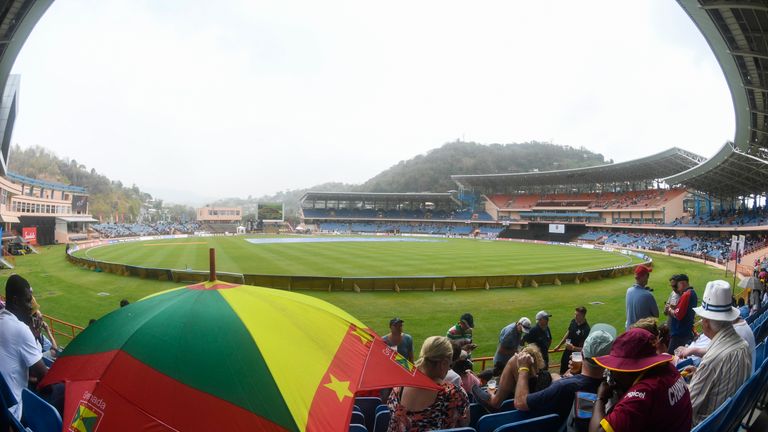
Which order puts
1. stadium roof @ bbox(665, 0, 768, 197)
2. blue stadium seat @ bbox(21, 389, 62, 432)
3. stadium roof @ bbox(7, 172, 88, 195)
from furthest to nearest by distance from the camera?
stadium roof @ bbox(7, 172, 88, 195), stadium roof @ bbox(665, 0, 768, 197), blue stadium seat @ bbox(21, 389, 62, 432)

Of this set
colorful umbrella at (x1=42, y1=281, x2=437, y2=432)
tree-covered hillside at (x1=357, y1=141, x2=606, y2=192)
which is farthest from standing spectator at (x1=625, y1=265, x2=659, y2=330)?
tree-covered hillside at (x1=357, y1=141, x2=606, y2=192)

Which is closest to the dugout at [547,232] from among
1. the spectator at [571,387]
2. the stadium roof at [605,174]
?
the stadium roof at [605,174]

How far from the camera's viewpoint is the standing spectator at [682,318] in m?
6.80

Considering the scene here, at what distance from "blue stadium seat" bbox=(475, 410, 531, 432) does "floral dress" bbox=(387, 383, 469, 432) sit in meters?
0.47

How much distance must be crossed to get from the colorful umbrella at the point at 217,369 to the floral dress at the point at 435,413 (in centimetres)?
27

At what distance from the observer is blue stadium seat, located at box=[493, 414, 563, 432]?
3080mm

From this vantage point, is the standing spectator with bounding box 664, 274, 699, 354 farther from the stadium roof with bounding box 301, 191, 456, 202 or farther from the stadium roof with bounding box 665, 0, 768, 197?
the stadium roof with bounding box 301, 191, 456, 202

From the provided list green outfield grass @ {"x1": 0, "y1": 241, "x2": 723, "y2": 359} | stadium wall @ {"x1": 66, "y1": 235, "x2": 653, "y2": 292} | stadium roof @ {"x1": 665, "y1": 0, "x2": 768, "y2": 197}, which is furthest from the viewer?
stadium wall @ {"x1": 66, "y1": 235, "x2": 653, "y2": 292}

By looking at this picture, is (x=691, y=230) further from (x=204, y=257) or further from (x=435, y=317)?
(x=204, y=257)

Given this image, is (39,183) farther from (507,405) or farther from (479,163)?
(479,163)

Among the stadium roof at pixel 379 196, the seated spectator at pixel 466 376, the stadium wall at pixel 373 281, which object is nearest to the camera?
the seated spectator at pixel 466 376

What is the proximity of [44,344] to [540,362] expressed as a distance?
6532 mm

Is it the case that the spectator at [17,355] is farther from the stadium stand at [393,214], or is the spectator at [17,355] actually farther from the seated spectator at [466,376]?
the stadium stand at [393,214]

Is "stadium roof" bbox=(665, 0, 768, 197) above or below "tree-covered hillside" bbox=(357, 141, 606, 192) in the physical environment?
below
